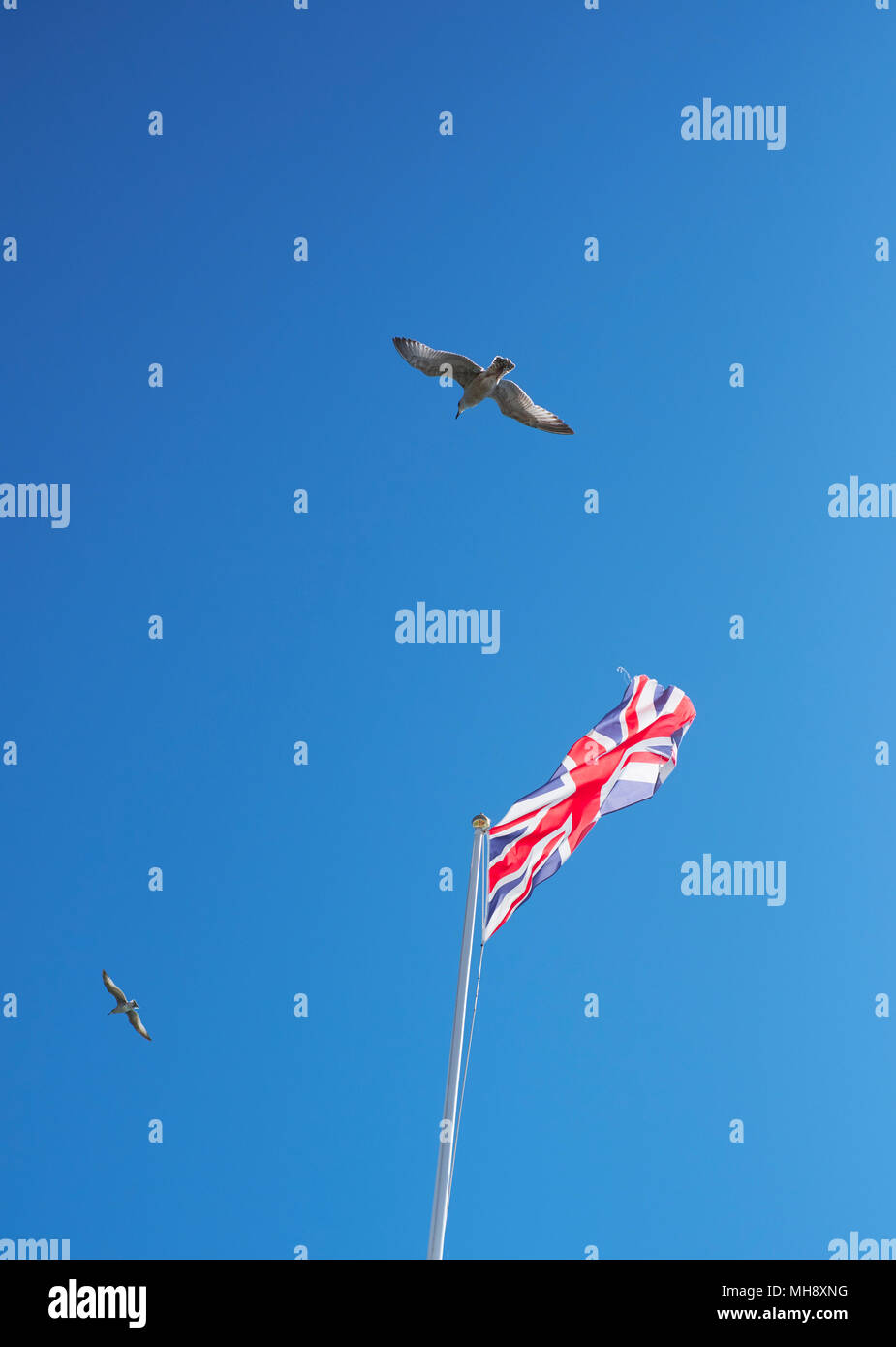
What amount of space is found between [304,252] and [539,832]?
521 inches

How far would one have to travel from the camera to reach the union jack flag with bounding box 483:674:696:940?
33.8 ft

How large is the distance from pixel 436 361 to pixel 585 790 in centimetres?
577

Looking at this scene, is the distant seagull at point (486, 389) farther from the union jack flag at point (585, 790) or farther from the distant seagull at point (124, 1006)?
the distant seagull at point (124, 1006)

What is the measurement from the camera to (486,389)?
1333 centimetres

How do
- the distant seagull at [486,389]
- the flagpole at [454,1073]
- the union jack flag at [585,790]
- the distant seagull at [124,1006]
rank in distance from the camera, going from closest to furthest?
the flagpole at [454,1073] → the union jack flag at [585,790] → the distant seagull at [486,389] → the distant seagull at [124,1006]

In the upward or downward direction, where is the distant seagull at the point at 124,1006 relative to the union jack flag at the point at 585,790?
downward

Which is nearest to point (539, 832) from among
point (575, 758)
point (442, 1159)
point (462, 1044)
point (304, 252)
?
point (575, 758)

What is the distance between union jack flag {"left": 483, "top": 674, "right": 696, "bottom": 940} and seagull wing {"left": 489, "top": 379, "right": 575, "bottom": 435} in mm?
3514

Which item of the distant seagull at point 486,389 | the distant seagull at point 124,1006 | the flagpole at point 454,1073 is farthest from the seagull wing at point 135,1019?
the distant seagull at point 486,389

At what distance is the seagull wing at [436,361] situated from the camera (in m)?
13.3

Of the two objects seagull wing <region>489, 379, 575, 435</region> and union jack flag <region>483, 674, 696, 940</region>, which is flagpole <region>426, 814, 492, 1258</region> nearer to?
union jack flag <region>483, 674, 696, 940</region>

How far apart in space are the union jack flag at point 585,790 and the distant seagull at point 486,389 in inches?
143

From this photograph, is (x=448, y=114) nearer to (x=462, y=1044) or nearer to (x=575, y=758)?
(x=575, y=758)
